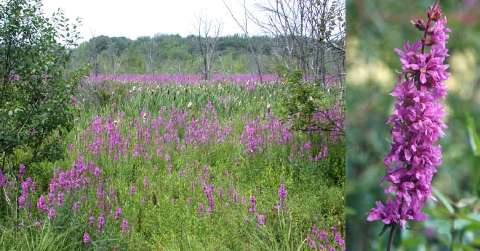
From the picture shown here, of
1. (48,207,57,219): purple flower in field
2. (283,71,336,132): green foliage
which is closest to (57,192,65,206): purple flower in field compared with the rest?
(48,207,57,219): purple flower in field

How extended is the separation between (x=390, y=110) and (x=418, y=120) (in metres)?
0.07

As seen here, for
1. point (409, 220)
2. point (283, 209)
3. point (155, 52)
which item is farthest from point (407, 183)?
point (155, 52)

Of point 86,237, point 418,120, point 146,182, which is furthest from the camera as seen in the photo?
point 146,182

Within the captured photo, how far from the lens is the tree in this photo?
3844mm

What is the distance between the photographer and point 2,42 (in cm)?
392

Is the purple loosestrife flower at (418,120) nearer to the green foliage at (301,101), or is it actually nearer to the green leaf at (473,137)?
the green leaf at (473,137)

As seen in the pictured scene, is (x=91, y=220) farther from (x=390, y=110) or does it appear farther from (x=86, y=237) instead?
(x=390, y=110)

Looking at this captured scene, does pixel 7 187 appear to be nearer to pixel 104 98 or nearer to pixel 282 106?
pixel 282 106

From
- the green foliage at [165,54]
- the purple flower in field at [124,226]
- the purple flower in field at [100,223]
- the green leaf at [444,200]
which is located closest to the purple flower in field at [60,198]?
the purple flower in field at [100,223]

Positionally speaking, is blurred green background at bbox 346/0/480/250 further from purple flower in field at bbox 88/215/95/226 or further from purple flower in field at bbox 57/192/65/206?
purple flower in field at bbox 57/192/65/206

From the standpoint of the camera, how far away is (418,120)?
89cm

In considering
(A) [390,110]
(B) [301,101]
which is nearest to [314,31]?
(B) [301,101]

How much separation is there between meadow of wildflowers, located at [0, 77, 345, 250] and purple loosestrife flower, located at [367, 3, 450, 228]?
187cm

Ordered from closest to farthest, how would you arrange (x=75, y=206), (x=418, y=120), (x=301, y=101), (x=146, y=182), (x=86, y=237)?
(x=418, y=120), (x=86, y=237), (x=75, y=206), (x=146, y=182), (x=301, y=101)
